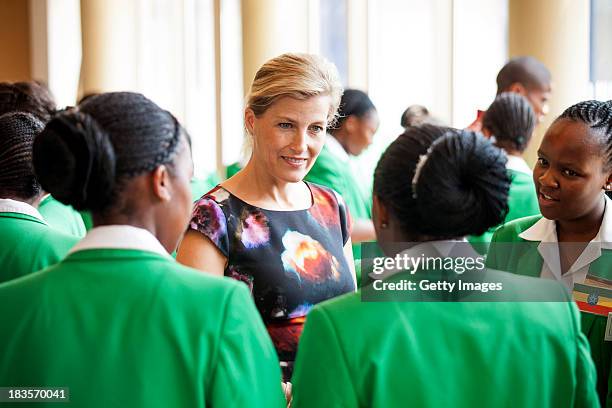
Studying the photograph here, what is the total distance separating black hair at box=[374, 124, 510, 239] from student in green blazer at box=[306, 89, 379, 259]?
8.25 ft

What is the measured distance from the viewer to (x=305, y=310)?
8.04 feet

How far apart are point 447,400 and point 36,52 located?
34.3ft

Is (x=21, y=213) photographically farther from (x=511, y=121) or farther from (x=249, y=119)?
(x=511, y=121)

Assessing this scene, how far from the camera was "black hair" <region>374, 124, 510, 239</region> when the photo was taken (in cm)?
164

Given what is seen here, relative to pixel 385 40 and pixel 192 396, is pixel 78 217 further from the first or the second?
pixel 385 40

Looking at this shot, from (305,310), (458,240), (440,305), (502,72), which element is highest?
(502,72)

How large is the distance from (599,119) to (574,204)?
0.23m

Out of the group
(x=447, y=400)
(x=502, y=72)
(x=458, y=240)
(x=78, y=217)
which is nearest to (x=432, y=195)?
(x=458, y=240)

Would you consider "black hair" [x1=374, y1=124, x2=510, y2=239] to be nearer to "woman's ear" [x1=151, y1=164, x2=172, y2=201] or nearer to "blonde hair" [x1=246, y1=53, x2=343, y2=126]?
"woman's ear" [x1=151, y1=164, x2=172, y2=201]

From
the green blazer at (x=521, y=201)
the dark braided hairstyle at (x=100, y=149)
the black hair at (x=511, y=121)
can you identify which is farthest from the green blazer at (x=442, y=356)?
the black hair at (x=511, y=121)

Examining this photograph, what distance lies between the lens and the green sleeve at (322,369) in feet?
5.22

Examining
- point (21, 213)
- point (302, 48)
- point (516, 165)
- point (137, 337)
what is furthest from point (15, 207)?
point (302, 48)

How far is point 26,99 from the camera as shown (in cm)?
343

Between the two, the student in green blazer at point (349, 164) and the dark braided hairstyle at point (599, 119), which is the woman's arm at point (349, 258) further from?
the student in green blazer at point (349, 164)
